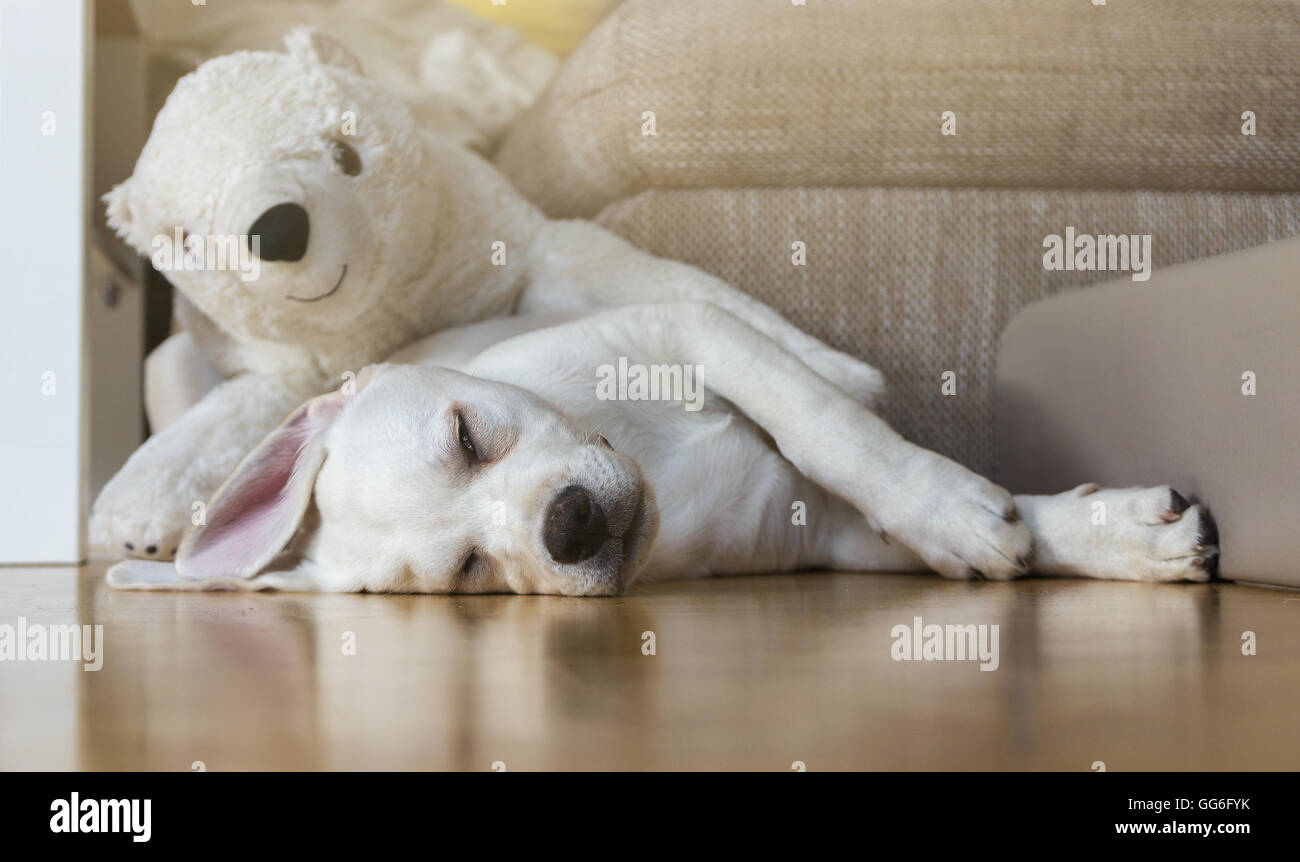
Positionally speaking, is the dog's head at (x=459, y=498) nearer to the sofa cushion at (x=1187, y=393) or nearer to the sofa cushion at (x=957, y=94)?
the sofa cushion at (x=1187, y=393)

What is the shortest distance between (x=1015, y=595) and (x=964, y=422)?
93 cm

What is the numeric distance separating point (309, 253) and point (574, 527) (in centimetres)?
79

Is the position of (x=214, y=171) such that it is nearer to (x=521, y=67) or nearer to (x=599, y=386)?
(x=599, y=386)

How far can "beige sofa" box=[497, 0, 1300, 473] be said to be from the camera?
2314 mm

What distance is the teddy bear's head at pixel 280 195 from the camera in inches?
75.5

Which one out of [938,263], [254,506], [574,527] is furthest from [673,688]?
[938,263]

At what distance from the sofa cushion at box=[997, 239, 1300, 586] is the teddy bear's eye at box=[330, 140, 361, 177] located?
127cm

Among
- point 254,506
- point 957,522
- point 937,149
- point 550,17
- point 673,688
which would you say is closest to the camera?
point 673,688

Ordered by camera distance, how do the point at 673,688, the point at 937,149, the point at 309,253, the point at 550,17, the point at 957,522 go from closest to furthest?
the point at 673,688
the point at 957,522
the point at 309,253
the point at 937,149
the point at 550,17

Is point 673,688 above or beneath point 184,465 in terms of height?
beneath

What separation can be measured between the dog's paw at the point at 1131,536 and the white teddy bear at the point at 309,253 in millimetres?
400

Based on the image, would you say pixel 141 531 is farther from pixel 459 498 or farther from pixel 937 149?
pixel 937 149

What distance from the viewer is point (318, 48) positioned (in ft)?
7.52

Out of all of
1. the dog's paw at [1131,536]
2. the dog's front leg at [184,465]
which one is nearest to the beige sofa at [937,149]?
the dog's paw at [1131,536]
